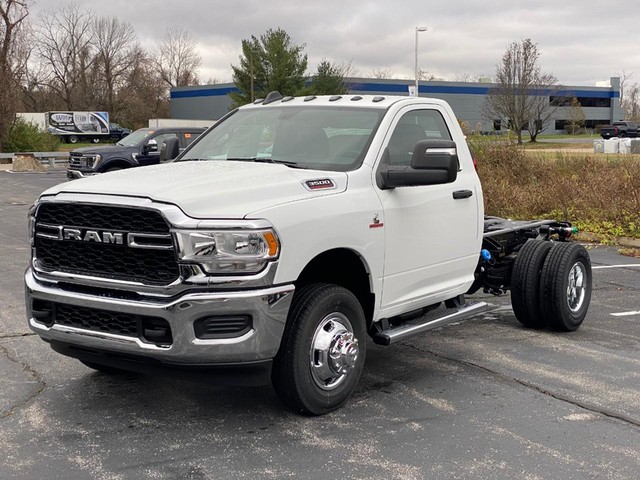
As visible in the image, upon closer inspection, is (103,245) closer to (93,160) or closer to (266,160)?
(266,160)

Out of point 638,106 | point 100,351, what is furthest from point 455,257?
point 638,106

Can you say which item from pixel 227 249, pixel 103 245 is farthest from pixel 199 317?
pixel 103 245

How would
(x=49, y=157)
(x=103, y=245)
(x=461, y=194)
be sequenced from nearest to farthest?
(x=103, y=245) < (x=461, y=194) < (x=49, y=157)

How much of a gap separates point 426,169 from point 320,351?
54.0 inches

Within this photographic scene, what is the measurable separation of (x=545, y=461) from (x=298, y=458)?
1.32 m

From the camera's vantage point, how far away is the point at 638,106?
115 metres

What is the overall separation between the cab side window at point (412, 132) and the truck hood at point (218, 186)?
696mm

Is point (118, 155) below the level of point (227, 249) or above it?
above

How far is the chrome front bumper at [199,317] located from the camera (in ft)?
13.4

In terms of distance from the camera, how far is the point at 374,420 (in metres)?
4.70

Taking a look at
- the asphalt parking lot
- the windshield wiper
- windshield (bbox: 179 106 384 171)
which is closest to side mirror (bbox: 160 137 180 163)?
windshield (bbox: 179 106 384 171)

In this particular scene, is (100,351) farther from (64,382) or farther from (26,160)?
(26,160)

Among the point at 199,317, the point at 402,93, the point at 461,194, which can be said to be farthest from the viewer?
the point at 402,93

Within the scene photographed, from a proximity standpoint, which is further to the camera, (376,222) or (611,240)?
(611,240)
